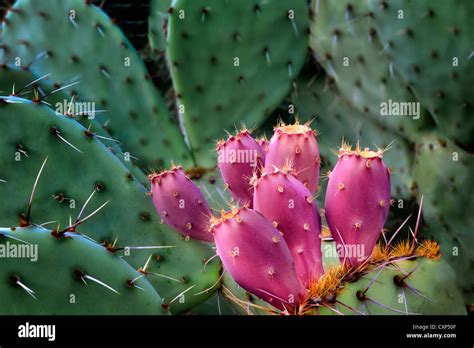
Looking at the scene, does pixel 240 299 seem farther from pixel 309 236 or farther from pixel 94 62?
pixel 94 62

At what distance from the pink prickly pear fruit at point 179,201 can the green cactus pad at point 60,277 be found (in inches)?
7.0

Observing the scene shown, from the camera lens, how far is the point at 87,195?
119 centimetres

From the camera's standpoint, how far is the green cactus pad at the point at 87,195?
113 centimetres

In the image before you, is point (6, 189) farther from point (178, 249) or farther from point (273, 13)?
point (273, 13)

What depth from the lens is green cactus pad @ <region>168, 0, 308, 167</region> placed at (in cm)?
161

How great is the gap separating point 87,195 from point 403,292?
57cm

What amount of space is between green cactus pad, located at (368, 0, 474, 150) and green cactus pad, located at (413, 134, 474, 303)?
41 mm

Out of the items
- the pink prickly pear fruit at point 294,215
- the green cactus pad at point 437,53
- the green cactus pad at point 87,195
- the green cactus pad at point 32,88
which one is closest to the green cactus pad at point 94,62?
the green cactus pad at point 32,88

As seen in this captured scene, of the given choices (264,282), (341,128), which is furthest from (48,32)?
(264,282)

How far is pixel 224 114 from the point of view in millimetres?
1666

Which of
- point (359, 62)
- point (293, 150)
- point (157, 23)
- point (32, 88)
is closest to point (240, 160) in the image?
point (293, 150)

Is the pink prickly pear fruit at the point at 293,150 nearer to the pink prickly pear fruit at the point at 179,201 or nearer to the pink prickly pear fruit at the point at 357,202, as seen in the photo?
the pink prickly pear fruit at the point at 357,202

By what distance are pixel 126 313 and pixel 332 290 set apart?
305mm

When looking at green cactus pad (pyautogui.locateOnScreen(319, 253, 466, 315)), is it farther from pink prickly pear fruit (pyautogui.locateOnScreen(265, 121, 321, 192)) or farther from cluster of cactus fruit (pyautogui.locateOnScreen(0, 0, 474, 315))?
pink prickly pear fruit (pyautogui.locateOnScreen(265, 121, 321, 192))
